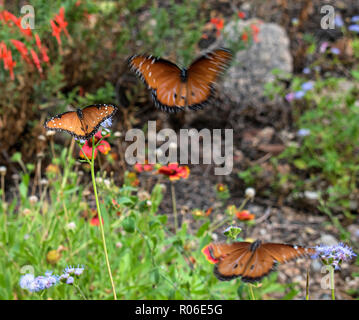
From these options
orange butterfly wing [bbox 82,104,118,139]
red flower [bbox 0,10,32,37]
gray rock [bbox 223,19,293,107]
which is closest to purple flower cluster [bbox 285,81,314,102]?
gray rock [bbox 223,19,293,107]

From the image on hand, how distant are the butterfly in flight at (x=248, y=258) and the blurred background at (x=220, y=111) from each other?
120 cm

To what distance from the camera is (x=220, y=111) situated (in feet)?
14.7

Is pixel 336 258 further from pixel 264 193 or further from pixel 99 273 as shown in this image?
pixel 264 193

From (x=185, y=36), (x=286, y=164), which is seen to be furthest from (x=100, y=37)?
(x=286, y=164)

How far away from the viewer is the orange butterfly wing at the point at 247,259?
117 cm

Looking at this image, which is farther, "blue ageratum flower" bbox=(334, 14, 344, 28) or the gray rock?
"blue ageratum flower" bbox=(334, 14, 344, 28)

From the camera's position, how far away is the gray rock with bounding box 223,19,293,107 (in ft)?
15.1

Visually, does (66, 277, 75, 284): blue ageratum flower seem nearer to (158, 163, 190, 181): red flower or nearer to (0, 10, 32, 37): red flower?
(158, 163, 190, 181): red flower

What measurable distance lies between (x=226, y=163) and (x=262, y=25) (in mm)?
1983

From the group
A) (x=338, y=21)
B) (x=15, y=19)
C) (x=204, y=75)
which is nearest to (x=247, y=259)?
(x=204, y=75)

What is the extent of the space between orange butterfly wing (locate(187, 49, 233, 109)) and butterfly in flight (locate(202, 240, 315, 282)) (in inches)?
21.8

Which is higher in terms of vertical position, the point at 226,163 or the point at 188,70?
the point at 188,70

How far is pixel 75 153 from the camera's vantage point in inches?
128

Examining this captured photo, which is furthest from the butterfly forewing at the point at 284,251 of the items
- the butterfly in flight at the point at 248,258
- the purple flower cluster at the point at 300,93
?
the purple flower cluster at the point at 300,93
